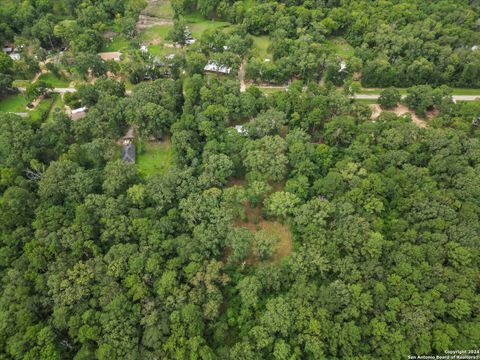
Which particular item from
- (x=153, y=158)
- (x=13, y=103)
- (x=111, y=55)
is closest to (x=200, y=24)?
(x=111, y=55)

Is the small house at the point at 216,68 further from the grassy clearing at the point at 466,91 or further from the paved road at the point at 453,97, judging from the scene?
the grassy clearing at the point at 466,91

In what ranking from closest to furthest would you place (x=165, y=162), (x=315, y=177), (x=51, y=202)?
1. (x=51, y=202)
2. (x=315, y=177)
3. (x=165, y=162)

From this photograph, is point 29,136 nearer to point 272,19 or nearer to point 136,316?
point 136,316

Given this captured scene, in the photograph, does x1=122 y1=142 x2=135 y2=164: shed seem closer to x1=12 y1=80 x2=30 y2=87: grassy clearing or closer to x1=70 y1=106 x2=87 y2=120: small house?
x1=70 y1=106 x2=87 y2=120: small house

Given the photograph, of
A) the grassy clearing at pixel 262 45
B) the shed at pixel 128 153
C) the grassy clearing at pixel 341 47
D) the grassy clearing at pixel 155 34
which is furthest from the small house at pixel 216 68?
the grassy clearing at pixel 341 47

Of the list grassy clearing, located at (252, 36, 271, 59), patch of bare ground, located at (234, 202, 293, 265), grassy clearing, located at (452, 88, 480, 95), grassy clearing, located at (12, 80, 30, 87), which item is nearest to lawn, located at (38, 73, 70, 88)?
grassy clearing, located at (12, 80, 30, 87)

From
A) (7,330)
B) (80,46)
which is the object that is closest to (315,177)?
(7,330)

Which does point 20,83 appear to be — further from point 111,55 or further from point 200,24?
point 200,24

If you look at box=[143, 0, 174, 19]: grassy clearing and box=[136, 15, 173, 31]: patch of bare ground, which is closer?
box=[136, 15, 173, 31]: patch of bare ground
